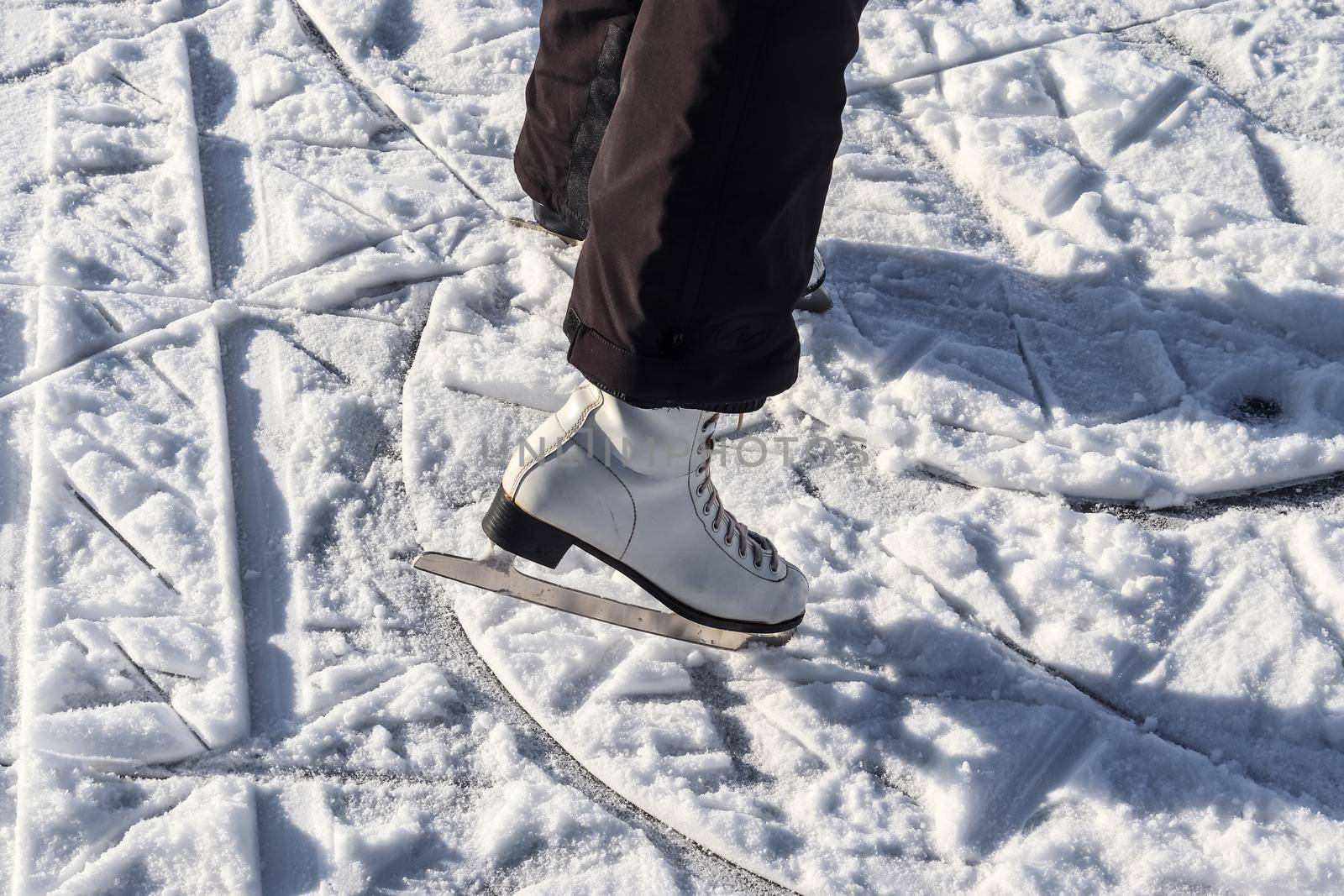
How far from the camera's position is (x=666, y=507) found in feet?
4.58

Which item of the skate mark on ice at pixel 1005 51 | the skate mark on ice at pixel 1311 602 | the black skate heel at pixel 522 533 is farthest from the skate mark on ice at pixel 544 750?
the skate mark on ice at pixel 1005 51

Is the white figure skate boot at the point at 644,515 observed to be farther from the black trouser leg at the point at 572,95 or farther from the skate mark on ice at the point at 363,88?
the skate mark on ice at the point at 363,88

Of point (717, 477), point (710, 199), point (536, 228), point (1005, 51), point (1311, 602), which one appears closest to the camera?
point (710, 199)

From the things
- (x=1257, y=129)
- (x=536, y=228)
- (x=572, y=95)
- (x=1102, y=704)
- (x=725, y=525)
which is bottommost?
(x=1102, y=704)

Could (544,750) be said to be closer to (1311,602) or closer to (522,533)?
(522,533)

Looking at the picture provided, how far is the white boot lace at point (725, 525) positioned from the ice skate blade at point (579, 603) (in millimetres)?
112

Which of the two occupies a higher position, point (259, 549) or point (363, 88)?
point (363, 88)

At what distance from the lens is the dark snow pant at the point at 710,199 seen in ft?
3.49

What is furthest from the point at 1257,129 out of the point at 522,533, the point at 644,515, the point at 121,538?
the point at 121,538

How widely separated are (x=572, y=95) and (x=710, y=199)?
800mm

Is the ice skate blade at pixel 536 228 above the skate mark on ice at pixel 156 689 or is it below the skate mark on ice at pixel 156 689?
above

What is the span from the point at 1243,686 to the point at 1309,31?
1.98m

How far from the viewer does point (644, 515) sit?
4.58 ft

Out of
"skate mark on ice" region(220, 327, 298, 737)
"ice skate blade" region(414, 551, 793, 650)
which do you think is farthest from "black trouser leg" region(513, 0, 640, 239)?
"ice skate blade" region(414, 551, 793, 650)
